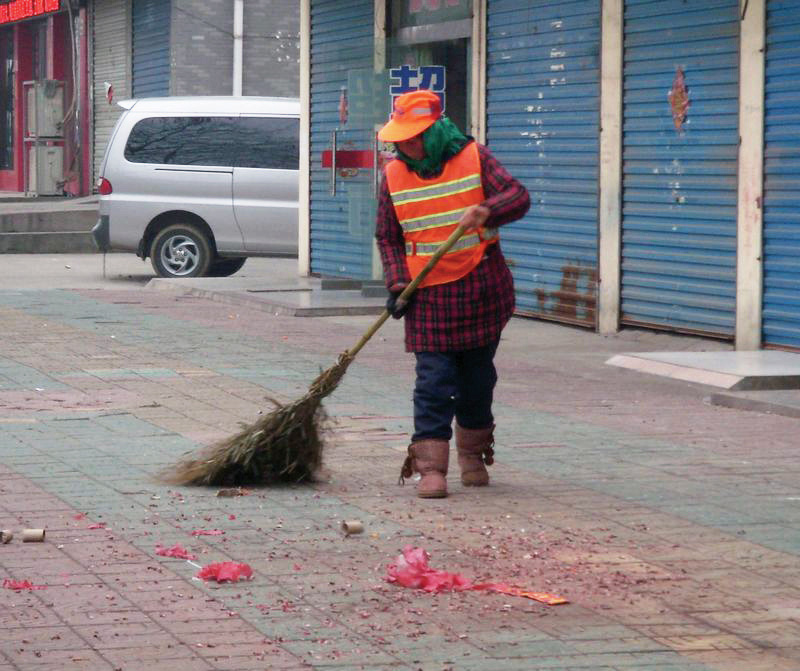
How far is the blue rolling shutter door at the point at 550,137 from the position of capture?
1452 centimetres

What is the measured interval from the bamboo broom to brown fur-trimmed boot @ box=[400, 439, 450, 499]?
475 mm

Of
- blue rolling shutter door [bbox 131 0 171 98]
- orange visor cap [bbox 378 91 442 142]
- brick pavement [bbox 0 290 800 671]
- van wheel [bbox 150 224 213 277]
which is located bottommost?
brick pavement [bbox 0 290 800 671]

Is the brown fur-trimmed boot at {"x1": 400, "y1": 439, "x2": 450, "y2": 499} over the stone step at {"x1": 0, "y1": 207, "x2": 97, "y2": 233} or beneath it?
beneath

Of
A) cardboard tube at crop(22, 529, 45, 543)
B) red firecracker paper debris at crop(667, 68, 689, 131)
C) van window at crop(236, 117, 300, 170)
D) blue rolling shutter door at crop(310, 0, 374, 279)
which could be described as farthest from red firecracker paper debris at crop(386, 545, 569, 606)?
van window at crop(236, 117, 300, 170)

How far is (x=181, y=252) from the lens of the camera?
19469 millimetres

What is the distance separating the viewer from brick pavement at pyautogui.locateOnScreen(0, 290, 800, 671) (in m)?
4.96

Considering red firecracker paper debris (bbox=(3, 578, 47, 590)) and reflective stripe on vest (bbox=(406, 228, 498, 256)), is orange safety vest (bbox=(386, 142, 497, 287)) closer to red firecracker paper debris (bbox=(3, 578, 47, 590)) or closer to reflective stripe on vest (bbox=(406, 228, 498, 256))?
reflective stripe on vest (bbox=(406, 228, 498, 256))

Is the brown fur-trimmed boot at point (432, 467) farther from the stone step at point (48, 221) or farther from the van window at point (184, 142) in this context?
the stone step at point (48, 221)

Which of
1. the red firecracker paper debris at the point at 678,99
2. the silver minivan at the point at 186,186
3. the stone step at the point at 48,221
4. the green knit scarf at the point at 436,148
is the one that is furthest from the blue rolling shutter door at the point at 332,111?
the green knit scarf at the point at 436,148

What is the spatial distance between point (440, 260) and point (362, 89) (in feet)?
35.4

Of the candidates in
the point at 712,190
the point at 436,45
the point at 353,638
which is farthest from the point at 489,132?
the point at 353,638

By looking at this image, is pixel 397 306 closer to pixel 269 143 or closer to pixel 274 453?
pixel 274 453

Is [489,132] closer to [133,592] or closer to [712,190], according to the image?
[712,190]

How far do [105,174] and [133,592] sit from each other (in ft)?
47.1
